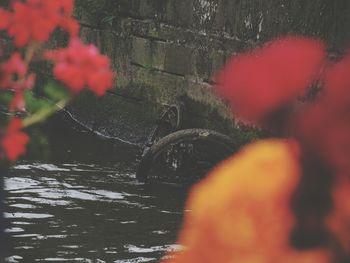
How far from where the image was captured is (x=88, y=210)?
6703mm

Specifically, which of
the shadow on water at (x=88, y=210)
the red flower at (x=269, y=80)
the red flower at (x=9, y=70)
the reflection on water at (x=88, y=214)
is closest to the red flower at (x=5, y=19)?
the red flower at (x=9, y=70)

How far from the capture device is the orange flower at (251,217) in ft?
4.86

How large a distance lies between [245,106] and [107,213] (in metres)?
5.27

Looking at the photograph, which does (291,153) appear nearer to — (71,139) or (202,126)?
(202,126)

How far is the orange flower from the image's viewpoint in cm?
148

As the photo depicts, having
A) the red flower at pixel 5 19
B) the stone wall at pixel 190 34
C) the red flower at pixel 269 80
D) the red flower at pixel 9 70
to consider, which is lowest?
the stone wall at pixel 190 34

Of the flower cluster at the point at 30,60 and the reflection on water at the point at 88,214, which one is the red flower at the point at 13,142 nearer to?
the flower cluster at the point at 30,60

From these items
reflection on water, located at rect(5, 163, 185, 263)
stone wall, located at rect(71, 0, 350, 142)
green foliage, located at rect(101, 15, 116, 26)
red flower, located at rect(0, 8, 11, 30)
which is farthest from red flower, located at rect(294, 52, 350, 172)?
green foliage, located at rect(101, 15, 116, 26)

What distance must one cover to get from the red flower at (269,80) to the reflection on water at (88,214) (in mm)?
3542

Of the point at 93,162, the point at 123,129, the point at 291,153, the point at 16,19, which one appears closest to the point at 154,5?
the point at 123,129

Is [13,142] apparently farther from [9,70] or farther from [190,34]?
[190,34]

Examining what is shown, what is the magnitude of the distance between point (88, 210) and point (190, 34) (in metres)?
3.40

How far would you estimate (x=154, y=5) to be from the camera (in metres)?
10.1

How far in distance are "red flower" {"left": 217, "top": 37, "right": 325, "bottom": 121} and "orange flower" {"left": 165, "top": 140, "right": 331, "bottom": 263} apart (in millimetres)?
93
